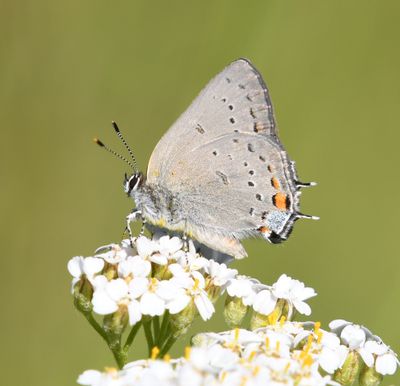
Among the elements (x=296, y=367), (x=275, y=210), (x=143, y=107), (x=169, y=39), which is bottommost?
(x=296, y=367)

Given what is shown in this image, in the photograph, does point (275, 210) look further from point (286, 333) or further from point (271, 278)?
point (271, 278)

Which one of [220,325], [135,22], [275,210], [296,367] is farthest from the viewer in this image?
[135,22]

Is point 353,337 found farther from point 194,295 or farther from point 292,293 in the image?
point 194,295

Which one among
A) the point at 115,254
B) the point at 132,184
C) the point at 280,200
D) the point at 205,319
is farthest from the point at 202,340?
the point at 132,184

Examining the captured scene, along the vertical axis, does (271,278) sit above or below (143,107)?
below

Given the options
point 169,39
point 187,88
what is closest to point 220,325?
point 187,88

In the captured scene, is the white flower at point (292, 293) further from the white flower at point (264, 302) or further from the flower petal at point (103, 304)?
the flower petal at point (103, 304)

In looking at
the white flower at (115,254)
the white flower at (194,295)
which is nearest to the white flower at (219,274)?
the white flower at (194,295)
